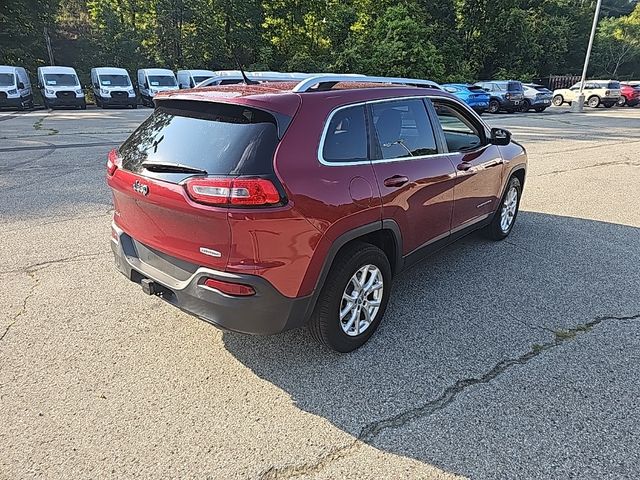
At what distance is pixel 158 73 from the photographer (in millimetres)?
26328

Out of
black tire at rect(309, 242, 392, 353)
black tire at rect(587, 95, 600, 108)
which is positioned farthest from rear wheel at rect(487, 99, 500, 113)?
black tire at rect(309, 242, 392, 353)

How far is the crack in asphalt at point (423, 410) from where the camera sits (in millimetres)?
2312

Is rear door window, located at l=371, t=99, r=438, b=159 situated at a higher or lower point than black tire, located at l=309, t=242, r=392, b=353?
higher

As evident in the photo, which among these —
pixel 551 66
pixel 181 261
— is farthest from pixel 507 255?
pixel 551 66

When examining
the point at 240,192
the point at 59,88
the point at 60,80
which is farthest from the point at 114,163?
the point at 60,80

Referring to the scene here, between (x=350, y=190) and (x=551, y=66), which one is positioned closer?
(x=350, y=190)

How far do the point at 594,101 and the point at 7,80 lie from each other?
34.5 m

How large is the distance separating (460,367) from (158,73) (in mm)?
27226

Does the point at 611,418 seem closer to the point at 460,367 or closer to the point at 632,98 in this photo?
the point at 460,367

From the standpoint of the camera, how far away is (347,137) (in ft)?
10.1

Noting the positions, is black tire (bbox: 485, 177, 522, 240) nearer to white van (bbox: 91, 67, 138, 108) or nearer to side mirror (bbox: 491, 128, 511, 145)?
side mirror (bbox: 491, 128, 511, 145)

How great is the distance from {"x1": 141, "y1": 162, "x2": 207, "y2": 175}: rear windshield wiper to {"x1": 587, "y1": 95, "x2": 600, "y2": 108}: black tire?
117ft

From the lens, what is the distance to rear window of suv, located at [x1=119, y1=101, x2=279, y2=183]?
103 inches

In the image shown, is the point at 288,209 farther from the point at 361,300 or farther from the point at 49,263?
the point at 49,263
